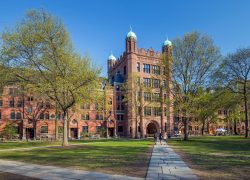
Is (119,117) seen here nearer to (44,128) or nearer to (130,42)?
(44,128)

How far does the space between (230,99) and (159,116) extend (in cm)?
2995

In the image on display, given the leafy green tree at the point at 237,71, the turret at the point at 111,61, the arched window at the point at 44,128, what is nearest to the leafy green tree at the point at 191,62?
the leafy green tree at the point at 237,71

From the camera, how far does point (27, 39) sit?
2483 cm

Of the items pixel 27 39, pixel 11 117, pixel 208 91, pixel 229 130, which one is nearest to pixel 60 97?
pixel 27 39

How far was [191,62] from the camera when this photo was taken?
1506 inches

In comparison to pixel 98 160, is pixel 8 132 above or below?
below

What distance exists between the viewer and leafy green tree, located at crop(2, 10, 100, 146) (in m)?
25.0

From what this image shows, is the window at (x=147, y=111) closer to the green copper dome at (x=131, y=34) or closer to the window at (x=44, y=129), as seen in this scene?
the green copper dome at (x=131, y=34)

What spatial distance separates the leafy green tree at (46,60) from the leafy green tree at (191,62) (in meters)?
16.6

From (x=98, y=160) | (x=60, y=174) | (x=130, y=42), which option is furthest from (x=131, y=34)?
(x=60, y=174)

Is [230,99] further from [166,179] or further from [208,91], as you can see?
[166,179]

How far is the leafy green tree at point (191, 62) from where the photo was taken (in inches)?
1485

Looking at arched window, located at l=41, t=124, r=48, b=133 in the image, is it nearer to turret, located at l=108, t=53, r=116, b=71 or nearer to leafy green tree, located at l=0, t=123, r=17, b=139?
leafy green tree, located at l=0, t=123, r=17, b=139

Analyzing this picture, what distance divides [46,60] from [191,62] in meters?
22.0
